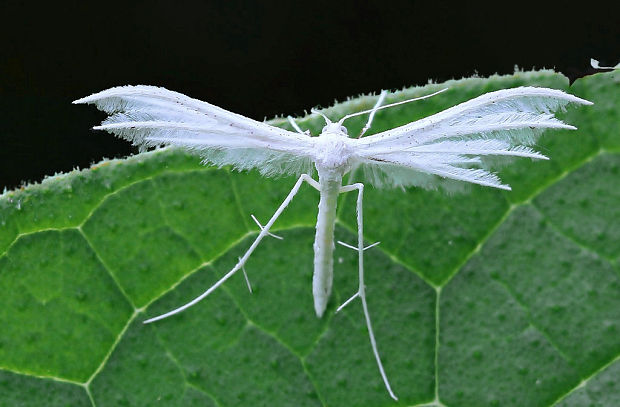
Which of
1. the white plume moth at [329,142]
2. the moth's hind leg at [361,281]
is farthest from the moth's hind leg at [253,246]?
the moth's hind leg at [361,281]

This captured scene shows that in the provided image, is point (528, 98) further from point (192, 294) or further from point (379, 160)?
point (192, 294)

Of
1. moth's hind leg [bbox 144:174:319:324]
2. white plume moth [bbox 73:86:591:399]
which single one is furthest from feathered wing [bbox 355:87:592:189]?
moth's hind leg [bbox 144:174:319:324]

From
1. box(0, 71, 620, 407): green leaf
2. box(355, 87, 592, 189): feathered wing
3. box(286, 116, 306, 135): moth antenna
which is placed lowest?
box(0, 71, 620, 407): green leaf

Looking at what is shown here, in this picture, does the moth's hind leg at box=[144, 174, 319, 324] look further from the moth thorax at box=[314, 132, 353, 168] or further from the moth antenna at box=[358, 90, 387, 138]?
the moth antenna at box=[358, 90, 387, 138]

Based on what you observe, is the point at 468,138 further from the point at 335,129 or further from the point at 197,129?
the point at 197,129

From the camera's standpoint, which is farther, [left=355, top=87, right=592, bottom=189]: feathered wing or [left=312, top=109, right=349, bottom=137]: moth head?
[left=312, top=109, right=349, bottom=137]: moth head

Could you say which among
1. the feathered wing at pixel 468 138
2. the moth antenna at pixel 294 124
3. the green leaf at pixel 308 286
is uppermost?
the moth antenna at pixel 294 124

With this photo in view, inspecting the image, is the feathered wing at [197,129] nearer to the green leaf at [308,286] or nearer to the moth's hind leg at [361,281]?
the green leaf at [308,286]

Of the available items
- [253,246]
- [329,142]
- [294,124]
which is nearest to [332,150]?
[329,142]
